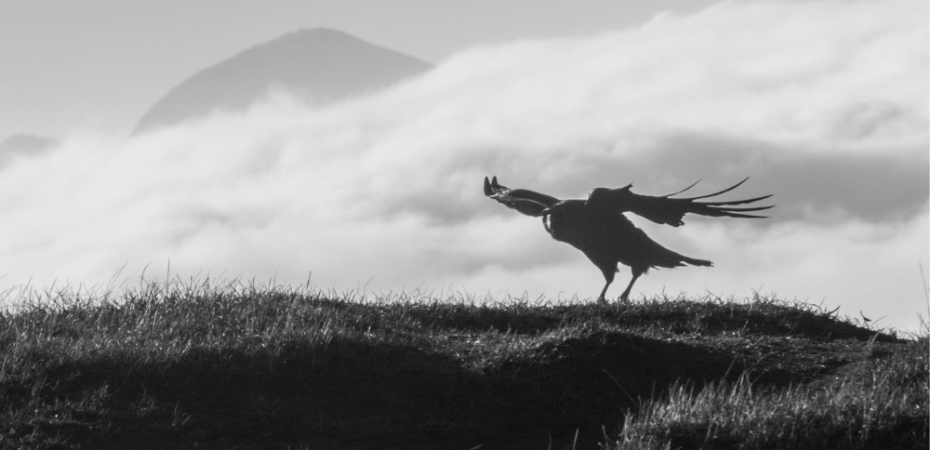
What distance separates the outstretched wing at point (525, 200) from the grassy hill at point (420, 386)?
340cm

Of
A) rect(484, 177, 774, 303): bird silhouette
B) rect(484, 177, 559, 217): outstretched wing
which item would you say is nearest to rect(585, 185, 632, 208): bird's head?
rect(484, 177, 774, 303): bird silhouette

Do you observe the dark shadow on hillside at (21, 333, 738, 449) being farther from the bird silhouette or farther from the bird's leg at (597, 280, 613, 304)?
the bird silhouette

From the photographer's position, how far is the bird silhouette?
9703 mm

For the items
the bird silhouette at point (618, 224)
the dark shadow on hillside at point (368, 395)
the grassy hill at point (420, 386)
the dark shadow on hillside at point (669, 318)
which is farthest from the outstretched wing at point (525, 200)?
the dark shadow on hillside at point (368, 395)

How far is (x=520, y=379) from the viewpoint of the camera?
581 centimetres

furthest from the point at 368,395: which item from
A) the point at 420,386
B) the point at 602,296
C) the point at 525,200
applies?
the point at 525,200

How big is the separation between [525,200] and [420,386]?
494cm

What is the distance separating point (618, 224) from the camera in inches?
385

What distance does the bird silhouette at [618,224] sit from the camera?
970 cm

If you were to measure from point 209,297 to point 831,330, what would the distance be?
5.05m

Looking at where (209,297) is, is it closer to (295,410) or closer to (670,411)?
(295,410)

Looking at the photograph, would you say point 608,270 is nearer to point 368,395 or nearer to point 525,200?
point 525,200

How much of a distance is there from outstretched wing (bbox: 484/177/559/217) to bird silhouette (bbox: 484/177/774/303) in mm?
502

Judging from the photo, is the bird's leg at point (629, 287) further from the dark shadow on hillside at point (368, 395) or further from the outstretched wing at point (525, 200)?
the dark shadow on hillside at point (368, 395)
